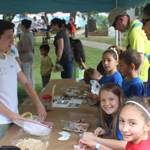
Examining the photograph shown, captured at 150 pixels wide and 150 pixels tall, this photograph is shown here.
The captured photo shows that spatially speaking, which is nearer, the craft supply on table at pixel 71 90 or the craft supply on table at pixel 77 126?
the craft supply on table at pixel 77 126

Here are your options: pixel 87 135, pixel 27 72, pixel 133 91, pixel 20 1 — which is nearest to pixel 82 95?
pixel 133 91

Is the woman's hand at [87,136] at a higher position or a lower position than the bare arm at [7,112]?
lower

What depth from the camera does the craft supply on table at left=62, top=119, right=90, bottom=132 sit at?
1.47m

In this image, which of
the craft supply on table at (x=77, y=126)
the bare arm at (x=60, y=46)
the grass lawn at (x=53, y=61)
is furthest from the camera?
the grass lawn at (x=53, y=61)

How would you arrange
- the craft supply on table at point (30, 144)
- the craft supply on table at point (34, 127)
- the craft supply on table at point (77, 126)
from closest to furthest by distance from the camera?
the craft supply on table at point (30, 144), the craft supply on table at point (34, 127), the craft supply on table at point (77, 126)

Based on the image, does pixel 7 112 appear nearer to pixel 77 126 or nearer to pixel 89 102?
pixel 77 126

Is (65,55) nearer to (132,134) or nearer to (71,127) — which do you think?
(71,127)

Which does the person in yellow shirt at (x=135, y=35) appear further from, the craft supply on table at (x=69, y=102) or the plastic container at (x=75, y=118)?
the plastic container at (x=75, y=118)

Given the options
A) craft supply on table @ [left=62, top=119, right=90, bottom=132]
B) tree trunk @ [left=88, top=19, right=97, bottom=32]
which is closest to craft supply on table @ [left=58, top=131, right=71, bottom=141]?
craft supply on table @ [left=62, top=119, right=90, bottom=132]

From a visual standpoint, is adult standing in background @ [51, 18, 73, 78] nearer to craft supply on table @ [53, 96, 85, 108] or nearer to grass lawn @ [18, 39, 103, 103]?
grass lawn @ [18, 39, 103, 103]

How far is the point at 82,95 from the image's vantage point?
2424 millimetres

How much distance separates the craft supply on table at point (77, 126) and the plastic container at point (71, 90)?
32.9 inches

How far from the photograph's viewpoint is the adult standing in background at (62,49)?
366cm

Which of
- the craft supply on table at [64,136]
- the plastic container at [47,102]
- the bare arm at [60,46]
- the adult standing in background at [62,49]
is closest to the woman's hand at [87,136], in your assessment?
the craft supply on table at [64,136]
